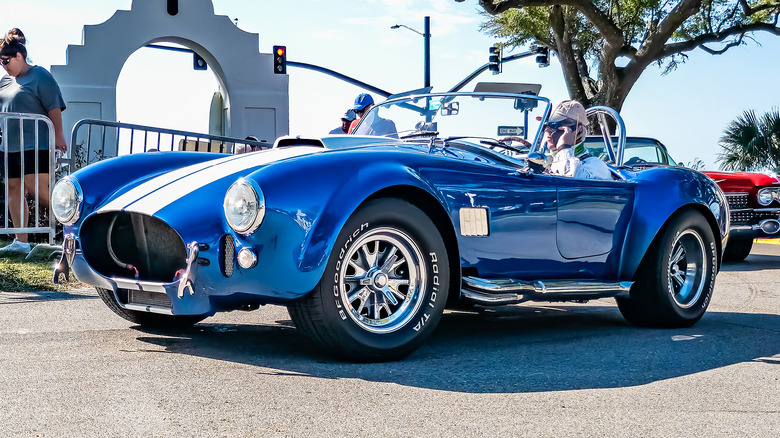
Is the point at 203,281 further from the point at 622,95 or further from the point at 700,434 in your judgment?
the point at 622,95

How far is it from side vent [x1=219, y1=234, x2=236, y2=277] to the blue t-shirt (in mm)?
5203

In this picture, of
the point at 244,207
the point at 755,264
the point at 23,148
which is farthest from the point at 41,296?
the point at 755,264

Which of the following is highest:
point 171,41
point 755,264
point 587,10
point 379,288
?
point 587,10

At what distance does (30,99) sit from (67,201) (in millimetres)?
4374

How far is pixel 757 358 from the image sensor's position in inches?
184

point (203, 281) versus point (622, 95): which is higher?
point (622, 95)

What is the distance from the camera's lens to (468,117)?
5684mm

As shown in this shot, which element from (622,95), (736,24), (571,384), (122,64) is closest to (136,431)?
(571,384)

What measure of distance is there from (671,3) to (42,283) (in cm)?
2015

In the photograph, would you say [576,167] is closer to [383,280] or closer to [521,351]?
[521,351]

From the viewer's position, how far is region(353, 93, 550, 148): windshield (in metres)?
5.58

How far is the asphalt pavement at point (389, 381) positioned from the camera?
3.19 metres

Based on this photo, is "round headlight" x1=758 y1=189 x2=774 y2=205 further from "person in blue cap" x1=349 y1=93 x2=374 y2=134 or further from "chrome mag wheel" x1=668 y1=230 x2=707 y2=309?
"chrome mag wheel" x1=668 y1=230 x2=707 y2=309

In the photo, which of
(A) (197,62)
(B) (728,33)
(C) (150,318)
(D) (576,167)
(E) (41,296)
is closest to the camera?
(C) (150,318)
